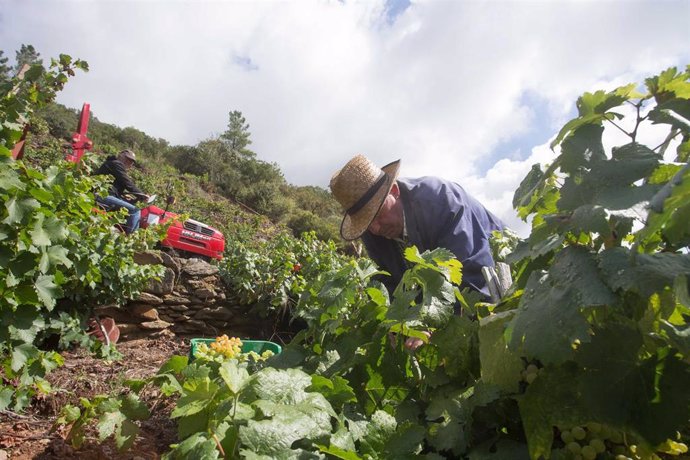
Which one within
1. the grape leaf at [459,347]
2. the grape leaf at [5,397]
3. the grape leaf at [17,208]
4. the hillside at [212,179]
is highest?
the hillside at [212,179]

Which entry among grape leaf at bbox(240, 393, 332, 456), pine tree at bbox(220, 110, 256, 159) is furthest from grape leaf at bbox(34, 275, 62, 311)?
pine tree at bbox(220, 110, 256, 159)

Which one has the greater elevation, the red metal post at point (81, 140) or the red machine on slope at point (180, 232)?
the red metal post at point (81, 140)

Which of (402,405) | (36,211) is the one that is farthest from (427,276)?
(36,211)

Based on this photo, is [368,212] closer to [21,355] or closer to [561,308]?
[21,355]

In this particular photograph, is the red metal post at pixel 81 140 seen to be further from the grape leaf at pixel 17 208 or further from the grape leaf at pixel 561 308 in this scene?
the grape leaf at pixel 561 308

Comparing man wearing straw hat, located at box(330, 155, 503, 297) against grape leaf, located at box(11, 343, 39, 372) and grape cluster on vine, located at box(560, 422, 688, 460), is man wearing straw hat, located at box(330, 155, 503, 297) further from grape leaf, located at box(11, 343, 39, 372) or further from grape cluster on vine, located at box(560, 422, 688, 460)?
grape leaf, located at box(11, 343, 39, 372)

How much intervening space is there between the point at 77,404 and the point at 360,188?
2.59m

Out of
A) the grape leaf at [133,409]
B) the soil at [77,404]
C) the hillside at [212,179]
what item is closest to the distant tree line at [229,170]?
the hillside at [212,179]

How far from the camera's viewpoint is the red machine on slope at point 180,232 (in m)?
9.09

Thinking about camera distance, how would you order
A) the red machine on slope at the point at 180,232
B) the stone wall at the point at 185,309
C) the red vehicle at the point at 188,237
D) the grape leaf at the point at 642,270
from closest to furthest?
the grape leaf at the point at 642,270 < the stone wall at the point at 185,309 < the red machine on slope at the point at 180,232 < the red vehicle at the point at 188,237

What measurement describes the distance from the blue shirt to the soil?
5.78ft

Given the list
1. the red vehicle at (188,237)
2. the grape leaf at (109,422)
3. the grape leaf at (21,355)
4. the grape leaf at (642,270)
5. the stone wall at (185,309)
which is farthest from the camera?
the red vehicle at (188,237)

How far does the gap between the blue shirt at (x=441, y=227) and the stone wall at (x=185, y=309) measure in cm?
440

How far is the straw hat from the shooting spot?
305 centimetres
